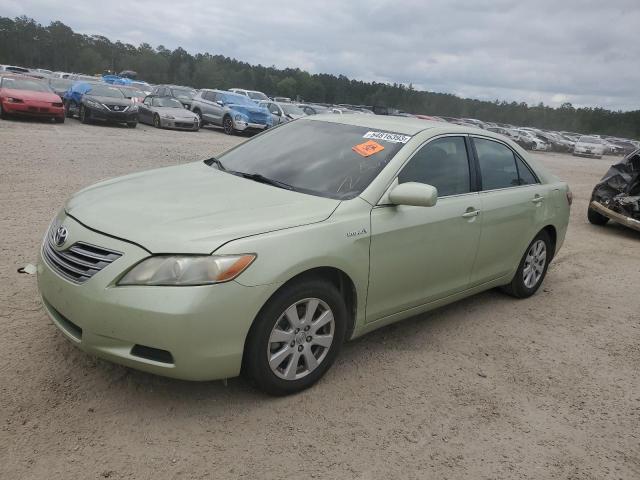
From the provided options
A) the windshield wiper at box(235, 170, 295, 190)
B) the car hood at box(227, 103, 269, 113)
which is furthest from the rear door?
the car hood at box(227, 103, 269, 113)

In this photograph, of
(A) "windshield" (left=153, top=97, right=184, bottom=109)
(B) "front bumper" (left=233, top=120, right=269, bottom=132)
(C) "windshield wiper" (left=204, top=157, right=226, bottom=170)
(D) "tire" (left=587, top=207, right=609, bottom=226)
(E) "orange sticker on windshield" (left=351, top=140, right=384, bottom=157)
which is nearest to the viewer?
(E) "orange sticker on windshield" (left=351, top=140, right=384, bottom=157)

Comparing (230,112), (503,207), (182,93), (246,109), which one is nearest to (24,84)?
(230,112)

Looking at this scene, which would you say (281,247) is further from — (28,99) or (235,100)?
(235,100)

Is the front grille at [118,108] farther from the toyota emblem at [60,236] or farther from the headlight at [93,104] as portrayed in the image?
the toyota emblem at [60,236]

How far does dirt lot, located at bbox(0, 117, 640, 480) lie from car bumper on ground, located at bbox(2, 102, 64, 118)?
1329 centimetres

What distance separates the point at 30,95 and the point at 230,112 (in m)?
7.37

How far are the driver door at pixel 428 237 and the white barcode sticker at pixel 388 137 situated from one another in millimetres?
143

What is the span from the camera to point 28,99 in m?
16.3

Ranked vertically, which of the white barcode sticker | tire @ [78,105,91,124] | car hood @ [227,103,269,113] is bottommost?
tire @ [78,105,91,124]

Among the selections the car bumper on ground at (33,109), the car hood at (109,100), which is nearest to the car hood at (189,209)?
the car bumper on ground at (33,109)

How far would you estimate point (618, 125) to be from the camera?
301 feet

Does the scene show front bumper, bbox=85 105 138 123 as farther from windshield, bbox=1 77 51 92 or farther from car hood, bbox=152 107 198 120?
car hood, bbox=152 107 198 120

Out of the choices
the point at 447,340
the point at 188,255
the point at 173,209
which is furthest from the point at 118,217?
the point at 447,340

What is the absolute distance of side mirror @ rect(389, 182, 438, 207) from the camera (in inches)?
137
